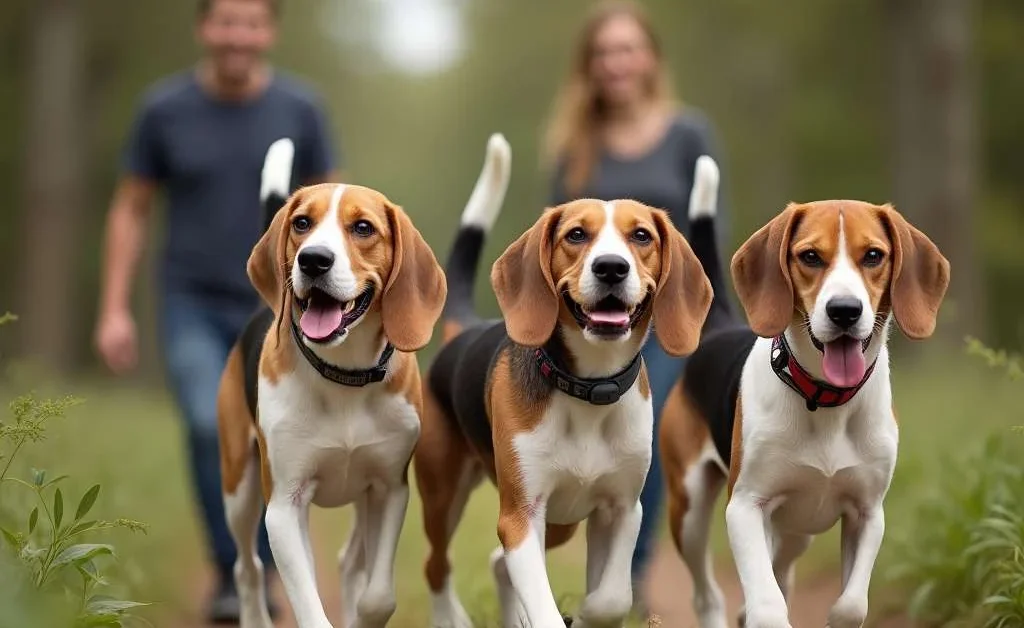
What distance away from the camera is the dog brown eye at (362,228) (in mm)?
5246

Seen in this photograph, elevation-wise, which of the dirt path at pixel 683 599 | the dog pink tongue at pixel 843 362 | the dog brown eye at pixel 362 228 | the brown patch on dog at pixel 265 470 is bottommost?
the dirt path at pixel 683 599

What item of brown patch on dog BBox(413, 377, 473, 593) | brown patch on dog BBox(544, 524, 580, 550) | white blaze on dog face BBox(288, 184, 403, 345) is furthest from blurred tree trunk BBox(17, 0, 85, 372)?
white blaze on dog face BBox(288, 184, 403, 345)

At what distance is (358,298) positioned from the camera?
17.3 ft

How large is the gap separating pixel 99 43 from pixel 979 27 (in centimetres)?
1365

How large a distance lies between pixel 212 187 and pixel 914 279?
418 centimetres

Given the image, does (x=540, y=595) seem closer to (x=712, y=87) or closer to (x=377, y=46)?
(x=712, y=87)

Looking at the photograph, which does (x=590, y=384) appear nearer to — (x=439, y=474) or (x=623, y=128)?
(x=439, y=474)

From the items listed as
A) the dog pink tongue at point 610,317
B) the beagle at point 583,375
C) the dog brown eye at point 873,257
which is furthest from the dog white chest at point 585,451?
the dog brown eye at point 873,257

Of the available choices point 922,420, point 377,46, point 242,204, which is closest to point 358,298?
point 242,204

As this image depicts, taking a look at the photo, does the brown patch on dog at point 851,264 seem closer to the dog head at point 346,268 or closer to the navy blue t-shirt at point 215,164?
the dog head at point 346,268

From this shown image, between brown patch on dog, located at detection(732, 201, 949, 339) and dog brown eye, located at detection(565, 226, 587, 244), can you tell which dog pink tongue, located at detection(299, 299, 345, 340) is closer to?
dog brown eye, located at detection(565, 226, 587, 244)

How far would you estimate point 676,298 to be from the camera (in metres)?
5.21

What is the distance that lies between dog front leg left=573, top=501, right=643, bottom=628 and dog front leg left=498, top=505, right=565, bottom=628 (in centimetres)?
27

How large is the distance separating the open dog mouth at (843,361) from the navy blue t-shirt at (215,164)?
3699 millimetres
